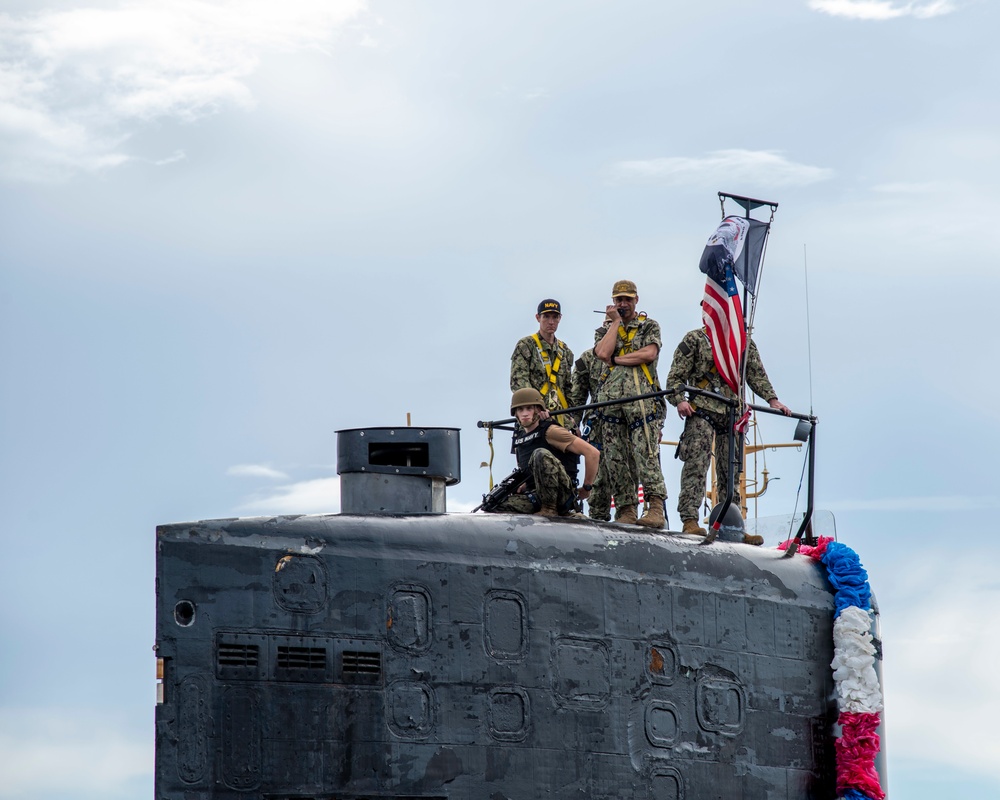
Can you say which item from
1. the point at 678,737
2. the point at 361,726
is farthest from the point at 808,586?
the point at 361,726

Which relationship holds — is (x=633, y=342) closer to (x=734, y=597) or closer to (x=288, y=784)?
(x=734, y=597)

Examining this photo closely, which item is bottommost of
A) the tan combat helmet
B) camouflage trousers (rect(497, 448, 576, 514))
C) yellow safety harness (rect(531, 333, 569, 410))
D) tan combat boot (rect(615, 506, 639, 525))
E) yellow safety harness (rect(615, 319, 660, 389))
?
tan combat boot (rect(615, 506, 639, 525))

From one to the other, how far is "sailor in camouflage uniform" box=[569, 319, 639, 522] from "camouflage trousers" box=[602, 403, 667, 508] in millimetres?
40

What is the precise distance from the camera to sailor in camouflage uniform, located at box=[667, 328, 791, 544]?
14.6 m

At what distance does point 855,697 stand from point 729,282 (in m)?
4.30

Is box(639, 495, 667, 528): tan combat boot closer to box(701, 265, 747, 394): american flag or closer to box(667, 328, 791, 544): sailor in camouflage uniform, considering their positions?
box(667, 328, 791, 544): sailor in camouflage uniform

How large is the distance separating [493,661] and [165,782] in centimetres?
238

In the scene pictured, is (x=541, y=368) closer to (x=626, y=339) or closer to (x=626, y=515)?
(x=626, y=339)

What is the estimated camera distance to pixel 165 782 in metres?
10.2

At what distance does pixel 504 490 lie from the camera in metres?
13.7

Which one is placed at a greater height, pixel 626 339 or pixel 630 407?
pixel 626 339

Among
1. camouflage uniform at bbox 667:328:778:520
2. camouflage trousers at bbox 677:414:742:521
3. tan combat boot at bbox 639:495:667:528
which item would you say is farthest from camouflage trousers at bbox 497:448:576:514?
camouflage trousers at bbox 677:414:742:521

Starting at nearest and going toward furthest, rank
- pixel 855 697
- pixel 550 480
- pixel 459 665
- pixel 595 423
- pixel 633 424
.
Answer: pixel 459 665
pixel 550 480
pixel 855 697
pixel 633 424
pixel 595 423

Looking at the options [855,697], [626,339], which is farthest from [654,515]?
[855,697]
